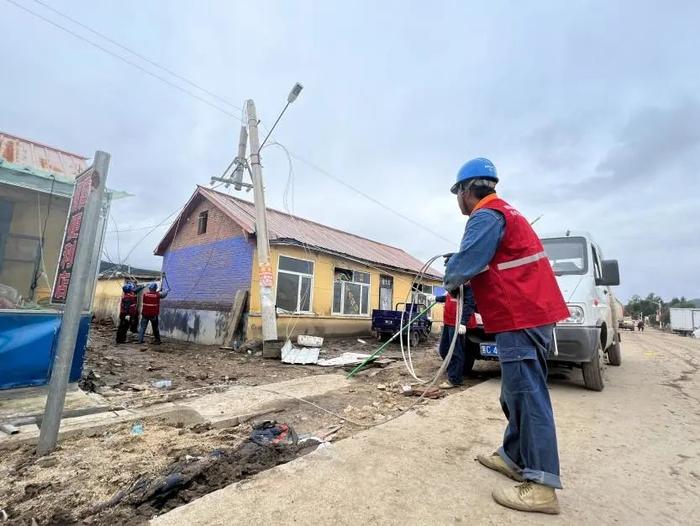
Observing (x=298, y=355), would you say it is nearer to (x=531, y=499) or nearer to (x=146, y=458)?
(x=146, y=458)

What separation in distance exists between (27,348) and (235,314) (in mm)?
6604

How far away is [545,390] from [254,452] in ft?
6.82

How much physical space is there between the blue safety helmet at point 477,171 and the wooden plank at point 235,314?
964cm

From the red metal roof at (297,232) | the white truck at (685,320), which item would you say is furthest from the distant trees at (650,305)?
the red metal roof at (297,232)

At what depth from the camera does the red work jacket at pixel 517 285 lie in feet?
7.12

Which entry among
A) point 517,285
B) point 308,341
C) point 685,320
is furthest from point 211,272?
point 685,320

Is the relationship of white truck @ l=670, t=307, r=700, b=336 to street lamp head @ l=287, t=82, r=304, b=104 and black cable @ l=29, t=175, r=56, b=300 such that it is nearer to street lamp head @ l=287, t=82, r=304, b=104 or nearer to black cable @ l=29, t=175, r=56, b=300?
street lamp head @ l=287, t=82, r=304, b=104

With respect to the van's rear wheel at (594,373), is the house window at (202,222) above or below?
above

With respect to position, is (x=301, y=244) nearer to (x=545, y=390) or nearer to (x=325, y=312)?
(x=325, y=312)

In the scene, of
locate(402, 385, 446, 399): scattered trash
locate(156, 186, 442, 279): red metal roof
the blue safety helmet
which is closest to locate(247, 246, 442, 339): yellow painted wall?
locate(156, 186, 442, 279): red metal roof

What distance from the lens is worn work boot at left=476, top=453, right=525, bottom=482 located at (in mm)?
2367

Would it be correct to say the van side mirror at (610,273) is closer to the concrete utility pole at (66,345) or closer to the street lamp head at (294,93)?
the concrete utility pole at (66,345)

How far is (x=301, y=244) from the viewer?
1234 cm

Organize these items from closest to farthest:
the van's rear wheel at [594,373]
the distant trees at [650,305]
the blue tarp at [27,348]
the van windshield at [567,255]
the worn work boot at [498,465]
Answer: the worn work boot at [498,465] < the blue tarp at [27,348] < the van's rear wheel at [594,373] < the van windshield at [567,255] < the distant trees at [650,305]
